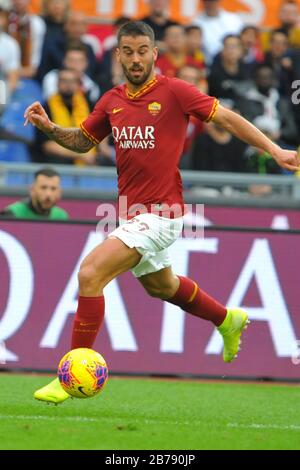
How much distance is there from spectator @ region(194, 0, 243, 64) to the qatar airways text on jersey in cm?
815

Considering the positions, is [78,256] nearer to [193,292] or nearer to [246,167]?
[193,292]

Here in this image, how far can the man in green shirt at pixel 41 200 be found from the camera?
12.0 m

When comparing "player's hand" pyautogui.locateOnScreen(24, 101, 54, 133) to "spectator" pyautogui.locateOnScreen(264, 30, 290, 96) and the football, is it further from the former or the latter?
"spectator" pyautogui.locateOnScreen(264, 30, 290, 96)

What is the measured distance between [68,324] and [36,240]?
887mm

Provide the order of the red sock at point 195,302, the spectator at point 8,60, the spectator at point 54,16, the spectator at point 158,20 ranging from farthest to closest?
the spectator at point 158,20
the spectator at point 54,16
the spectator at point 8,60
the red sock at point 195,302

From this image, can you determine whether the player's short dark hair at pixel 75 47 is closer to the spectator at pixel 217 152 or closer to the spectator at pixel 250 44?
the spectator at pixel 217 152

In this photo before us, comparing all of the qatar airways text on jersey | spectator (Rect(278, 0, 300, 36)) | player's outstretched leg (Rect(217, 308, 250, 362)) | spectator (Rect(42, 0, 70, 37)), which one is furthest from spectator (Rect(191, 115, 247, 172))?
the qatar airways text on jersey

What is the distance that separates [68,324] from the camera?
1113 cm

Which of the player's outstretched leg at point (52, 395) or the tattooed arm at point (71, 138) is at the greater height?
the tattooed arm at point (71, 138)

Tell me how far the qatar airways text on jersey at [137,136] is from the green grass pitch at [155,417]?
1.95 metres

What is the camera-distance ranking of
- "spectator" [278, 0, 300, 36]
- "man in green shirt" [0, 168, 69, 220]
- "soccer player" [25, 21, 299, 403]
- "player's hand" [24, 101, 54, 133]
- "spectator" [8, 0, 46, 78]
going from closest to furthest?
1. "soccer player" [25, 21, 299, 403]
2. "player's hand" [24, 101, 54, 133]
3. "man in green shirt" [0, 168, 69, 220]
4. "spectator" [8, 0, 46, 78]
5. "spectator" [278, 0, 300, 36]

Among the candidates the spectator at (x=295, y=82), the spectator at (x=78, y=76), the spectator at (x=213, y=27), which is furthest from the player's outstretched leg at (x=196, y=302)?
the spectator at (x=213, y=27)

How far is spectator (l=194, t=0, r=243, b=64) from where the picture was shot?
16.4 m

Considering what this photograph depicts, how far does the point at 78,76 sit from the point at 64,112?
29.2 inches
